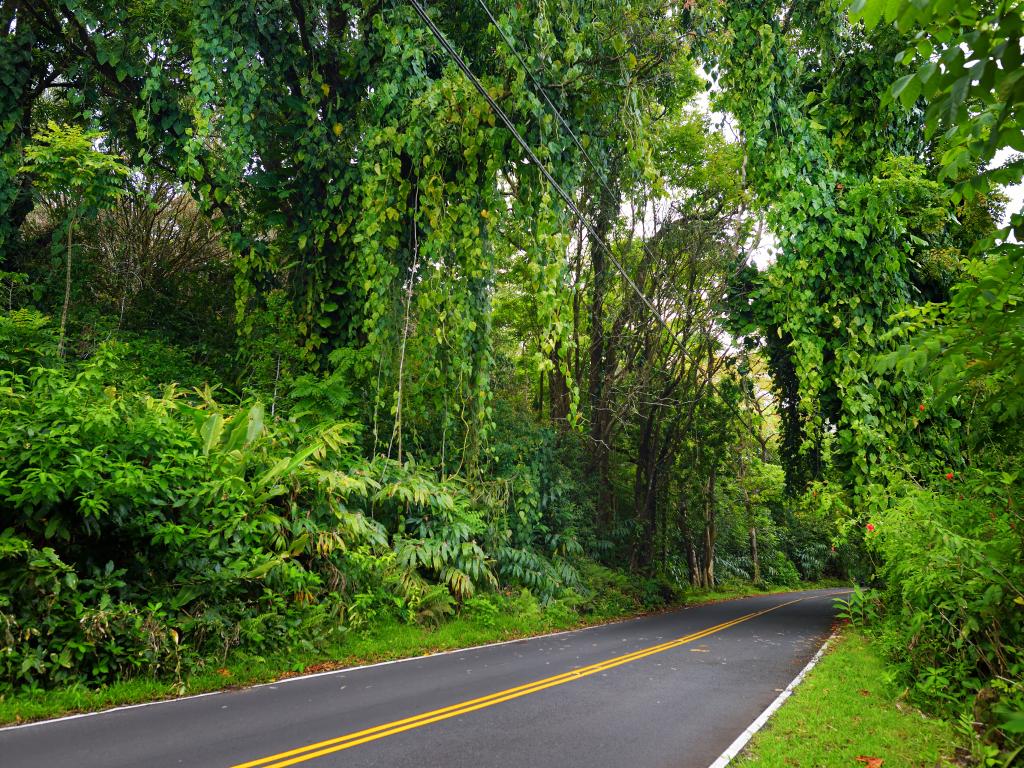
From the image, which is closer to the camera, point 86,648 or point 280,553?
point 86,648

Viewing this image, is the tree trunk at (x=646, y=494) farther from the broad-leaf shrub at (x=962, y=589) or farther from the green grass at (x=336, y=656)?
the broad-leaf shrub at (x=962, y=589)

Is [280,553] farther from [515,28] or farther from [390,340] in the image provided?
[515,28]

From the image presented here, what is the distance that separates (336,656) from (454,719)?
281 cm

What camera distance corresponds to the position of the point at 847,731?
18.6 ft

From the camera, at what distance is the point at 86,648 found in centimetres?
583

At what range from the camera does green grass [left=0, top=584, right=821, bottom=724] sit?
5.40 metres

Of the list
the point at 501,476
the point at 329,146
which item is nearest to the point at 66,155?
the point at 329,146

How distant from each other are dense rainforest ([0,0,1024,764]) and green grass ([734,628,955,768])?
0.36m

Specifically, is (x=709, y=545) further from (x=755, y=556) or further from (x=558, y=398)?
(x=558, y=398)

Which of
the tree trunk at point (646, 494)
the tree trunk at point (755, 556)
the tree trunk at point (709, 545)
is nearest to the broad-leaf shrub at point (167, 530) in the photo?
the tree trunk at point (646, 494)

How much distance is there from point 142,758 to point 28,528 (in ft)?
9.53

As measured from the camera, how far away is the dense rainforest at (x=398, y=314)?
248 inches

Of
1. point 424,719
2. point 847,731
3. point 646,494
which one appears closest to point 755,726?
point 847,731

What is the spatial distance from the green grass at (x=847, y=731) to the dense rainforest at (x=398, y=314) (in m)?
0.36
